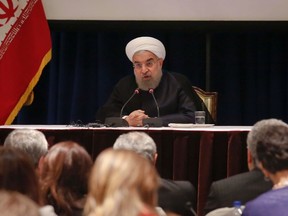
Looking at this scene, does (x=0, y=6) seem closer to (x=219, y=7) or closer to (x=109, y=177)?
(x=219, y=7)

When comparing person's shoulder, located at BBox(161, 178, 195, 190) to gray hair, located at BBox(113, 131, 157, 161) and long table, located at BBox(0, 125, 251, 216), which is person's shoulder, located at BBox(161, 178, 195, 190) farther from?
long table, located at BBox(0, 125, 251, 216)

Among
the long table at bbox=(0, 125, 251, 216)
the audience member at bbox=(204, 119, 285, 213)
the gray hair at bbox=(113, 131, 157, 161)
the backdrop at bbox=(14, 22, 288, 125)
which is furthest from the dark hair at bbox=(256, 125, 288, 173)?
the backdrop at bbox=(14, 22, 288, 125)

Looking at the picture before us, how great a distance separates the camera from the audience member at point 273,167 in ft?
6.87

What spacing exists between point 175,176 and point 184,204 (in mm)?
1123

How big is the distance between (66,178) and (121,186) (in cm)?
Result: 72

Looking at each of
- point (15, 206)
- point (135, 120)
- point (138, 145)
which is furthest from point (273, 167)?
point (135, 120)

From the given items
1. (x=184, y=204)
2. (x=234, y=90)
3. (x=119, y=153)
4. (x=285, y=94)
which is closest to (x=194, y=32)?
(x=234, y=90)

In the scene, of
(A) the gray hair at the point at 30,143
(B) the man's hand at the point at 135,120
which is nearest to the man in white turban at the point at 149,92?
(B) the man's hand at the point at 135,120

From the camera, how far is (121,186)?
1.75 meters

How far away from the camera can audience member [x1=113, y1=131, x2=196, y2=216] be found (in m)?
2.74

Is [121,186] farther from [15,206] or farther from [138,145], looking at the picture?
[138,145]

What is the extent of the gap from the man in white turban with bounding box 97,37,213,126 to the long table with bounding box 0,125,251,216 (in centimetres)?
88

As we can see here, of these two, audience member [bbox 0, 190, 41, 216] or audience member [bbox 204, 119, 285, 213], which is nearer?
audience member [bbox 0, 190, 41, 216]

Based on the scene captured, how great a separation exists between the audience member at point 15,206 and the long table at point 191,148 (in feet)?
7.26
